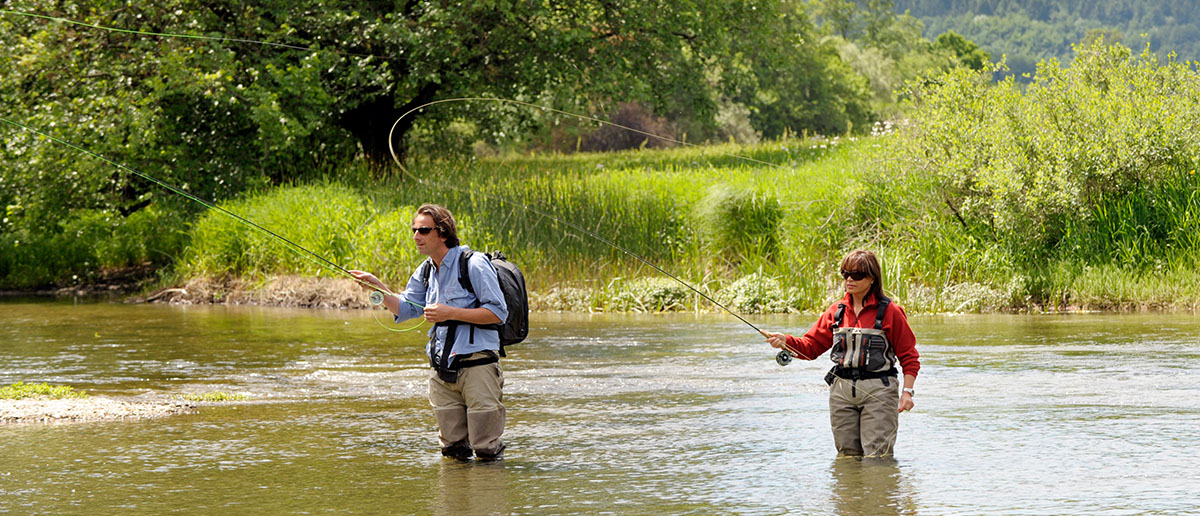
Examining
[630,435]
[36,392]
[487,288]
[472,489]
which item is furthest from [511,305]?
[36,392]

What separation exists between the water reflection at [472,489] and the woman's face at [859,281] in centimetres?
184

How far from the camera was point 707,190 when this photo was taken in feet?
60.3

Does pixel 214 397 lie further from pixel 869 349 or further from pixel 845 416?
pixel 869 349

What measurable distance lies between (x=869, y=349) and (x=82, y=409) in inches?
191

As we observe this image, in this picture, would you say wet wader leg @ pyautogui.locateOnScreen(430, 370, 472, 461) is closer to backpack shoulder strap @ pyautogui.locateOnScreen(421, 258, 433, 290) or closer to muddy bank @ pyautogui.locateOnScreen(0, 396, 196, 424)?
backpack shoulder strap @ pyautogui.locateOnScreen(421, 258, 433, 290)

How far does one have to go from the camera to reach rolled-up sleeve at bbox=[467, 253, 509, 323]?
6652mm

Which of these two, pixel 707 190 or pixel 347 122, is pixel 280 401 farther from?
pixel 347 122

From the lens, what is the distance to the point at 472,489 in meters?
6.18

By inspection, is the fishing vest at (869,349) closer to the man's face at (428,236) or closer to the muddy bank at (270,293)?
the man's face at (428,236)

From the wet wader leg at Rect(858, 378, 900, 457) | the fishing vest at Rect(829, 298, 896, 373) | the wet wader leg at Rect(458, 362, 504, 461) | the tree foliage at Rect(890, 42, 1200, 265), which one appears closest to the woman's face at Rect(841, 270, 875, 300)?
the fishing vest at Rect(829, 298, 896, 373)

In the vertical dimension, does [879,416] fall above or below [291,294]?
below

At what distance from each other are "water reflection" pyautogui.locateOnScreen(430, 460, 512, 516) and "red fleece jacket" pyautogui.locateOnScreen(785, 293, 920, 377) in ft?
5.03

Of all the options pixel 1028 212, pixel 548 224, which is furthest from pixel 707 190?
pixel 1028 212

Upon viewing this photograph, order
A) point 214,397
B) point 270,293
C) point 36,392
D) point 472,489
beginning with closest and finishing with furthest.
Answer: point 472,489
point 36,392
point 214,397
point 270,293
